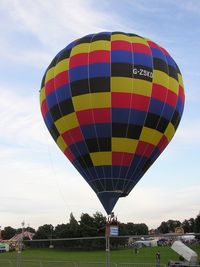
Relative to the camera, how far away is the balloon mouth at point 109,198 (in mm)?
19125

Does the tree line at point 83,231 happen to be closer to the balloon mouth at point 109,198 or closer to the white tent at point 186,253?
the balloon mouth at point 109,198

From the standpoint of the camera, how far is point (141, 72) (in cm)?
1991

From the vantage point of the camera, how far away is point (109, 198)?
63.4ft

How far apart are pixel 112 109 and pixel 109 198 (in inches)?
147

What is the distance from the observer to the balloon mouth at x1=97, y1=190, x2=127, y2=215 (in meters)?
19.1

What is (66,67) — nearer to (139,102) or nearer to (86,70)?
(86,70)

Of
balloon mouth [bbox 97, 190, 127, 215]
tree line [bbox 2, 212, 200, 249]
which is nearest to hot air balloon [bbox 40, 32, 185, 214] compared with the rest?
balloon mouth [bbox 97, 190, 127, 215]

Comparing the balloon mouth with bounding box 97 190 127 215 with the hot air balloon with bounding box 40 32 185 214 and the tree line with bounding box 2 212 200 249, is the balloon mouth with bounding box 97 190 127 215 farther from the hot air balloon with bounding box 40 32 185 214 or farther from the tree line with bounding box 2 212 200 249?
the tree line with bounding box 2 212 200 249

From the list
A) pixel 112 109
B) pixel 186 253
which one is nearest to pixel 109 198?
pixel 112 109

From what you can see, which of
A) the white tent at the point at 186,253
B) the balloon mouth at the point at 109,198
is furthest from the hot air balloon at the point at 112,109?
the white tent at the point at 186,253

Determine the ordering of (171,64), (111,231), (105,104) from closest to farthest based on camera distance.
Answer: (111,231) → (105,104) → (171,64)

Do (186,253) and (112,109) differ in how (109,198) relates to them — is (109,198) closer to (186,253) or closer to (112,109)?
(112,109)

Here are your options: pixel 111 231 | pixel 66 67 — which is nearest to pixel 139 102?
pixel 66 67

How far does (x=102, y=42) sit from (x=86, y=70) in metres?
1.69
